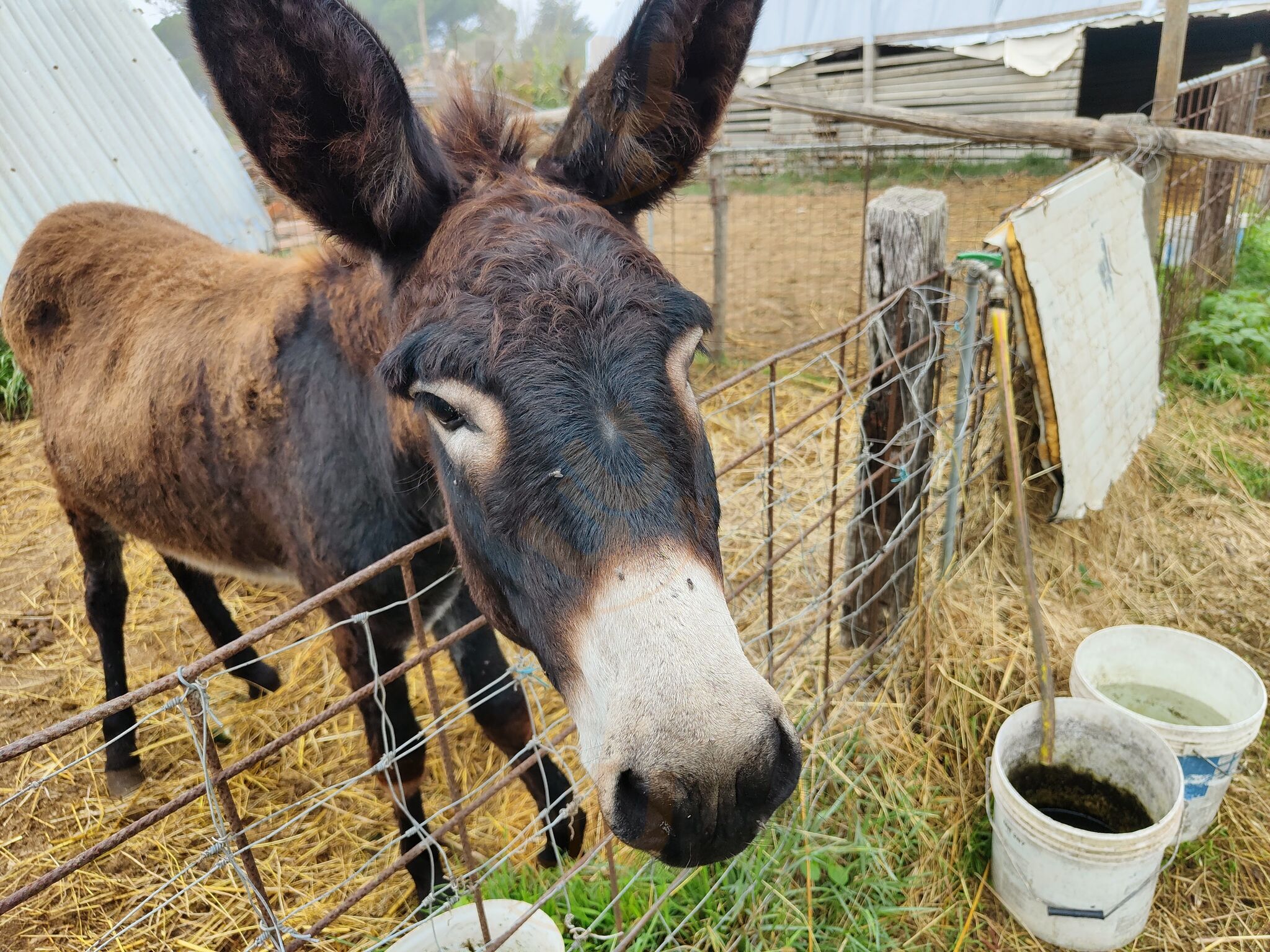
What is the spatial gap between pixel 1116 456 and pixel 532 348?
11.6ft

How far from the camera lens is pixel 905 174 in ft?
28.6

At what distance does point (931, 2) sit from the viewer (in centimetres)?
1184

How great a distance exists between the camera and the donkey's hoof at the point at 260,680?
3.71 meters

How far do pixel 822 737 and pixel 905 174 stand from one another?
8.02m

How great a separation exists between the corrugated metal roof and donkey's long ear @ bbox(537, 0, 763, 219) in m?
6.20

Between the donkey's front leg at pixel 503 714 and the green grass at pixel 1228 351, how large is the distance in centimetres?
529

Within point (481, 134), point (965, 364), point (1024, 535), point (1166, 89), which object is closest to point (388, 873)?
point (481, 134)

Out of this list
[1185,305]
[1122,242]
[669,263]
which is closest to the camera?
[1122,242]

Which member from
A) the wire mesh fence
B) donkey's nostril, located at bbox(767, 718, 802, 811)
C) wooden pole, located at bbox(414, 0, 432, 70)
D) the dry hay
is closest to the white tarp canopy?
wooden pole, located at bbox(414, 0, 432, 70)

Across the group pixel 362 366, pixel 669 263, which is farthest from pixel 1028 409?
pixel 669 263

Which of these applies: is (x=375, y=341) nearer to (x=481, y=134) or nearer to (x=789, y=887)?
(x=481, y=134)

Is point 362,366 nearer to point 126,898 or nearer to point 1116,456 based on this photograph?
point 126,898

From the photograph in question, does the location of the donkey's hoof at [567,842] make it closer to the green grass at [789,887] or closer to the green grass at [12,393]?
the green grass at [789,887]

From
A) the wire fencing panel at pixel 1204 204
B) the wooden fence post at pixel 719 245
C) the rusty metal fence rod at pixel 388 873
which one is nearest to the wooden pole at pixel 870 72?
the wire fencing panel at pixel 1204 204
